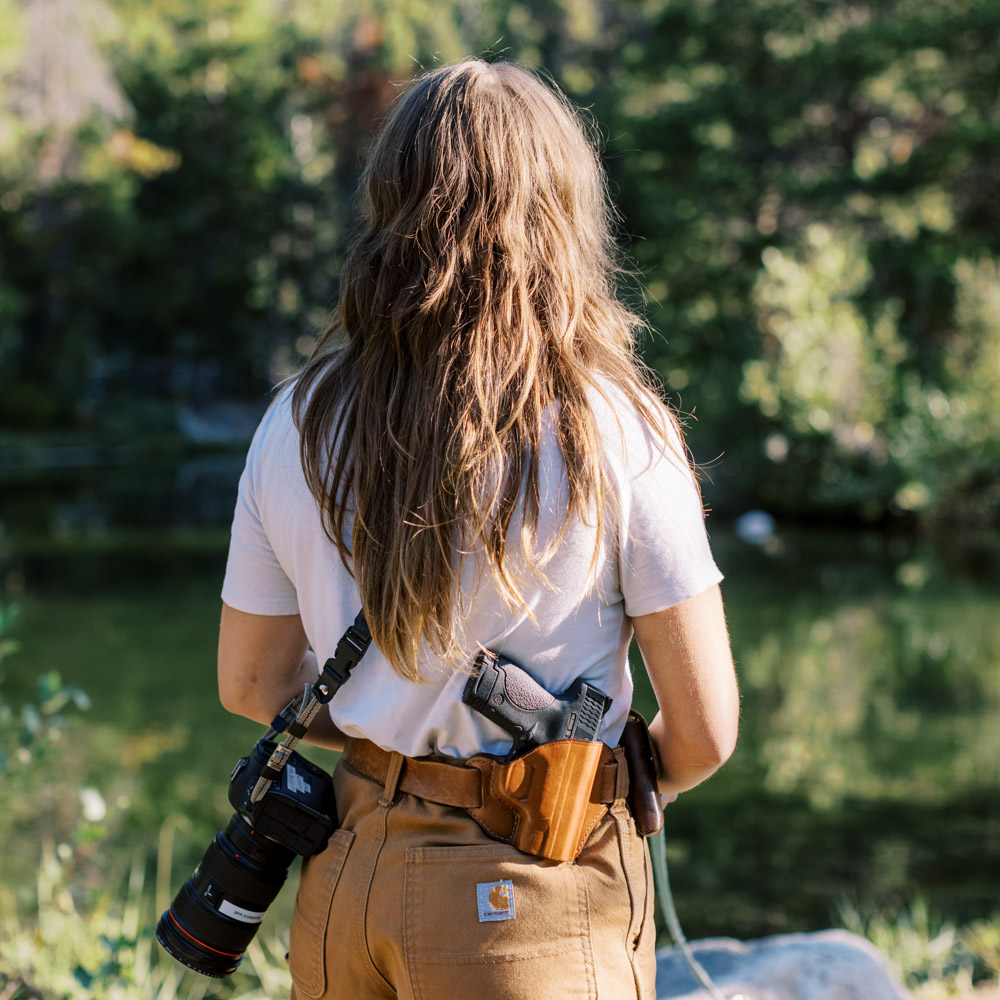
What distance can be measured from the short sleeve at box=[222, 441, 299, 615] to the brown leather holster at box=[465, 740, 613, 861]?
0.31m

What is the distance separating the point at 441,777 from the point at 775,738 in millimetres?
5898

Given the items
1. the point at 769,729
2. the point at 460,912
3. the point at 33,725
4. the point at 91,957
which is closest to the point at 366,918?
the point at 460,912

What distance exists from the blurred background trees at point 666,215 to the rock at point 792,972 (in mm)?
5174

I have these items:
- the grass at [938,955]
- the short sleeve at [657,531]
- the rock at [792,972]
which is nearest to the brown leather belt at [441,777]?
the short sleeve at [657,531]

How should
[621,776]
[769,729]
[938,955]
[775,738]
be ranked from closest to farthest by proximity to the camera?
[621,776] → [938,955] → [775,738] → [769,729]

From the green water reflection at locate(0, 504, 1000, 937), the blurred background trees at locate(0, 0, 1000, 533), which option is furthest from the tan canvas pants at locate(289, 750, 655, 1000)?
the blurred background trees at locate(0, 0, 1000, 533)

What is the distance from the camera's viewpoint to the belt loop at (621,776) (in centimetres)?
131

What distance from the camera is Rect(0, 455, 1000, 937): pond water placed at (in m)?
5.16

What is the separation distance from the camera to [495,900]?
1.20 metres

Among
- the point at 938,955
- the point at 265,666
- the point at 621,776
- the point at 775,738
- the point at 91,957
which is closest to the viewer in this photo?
the point at 621,776

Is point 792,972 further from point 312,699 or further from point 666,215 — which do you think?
point 666,215

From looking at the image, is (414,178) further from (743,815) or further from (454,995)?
(743,815)

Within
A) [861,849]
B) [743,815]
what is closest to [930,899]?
[861,849]

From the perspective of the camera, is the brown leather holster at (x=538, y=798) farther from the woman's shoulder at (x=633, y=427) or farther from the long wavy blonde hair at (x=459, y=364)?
the woman's shoulder at (x=633, y=427)
